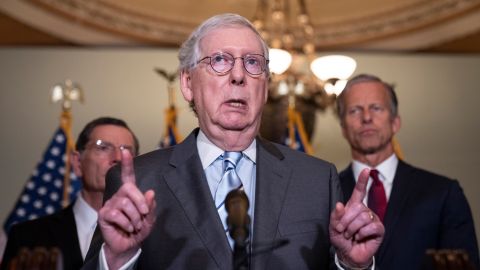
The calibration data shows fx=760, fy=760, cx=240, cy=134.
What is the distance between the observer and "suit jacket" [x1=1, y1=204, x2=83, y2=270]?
3.11 metres

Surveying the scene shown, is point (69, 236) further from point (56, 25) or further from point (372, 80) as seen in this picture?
point (56, 25)

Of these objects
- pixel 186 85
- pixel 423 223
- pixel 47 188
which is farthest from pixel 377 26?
pixel 186 85

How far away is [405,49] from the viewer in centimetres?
812

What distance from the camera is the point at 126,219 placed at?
1870mm

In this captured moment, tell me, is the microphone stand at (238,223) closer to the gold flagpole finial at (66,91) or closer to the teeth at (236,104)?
the teeth at (236,104)

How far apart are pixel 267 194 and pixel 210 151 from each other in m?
0.24

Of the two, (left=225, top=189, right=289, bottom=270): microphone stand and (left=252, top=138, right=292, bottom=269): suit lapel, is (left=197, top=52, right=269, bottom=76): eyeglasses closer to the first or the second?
(left=252, top=138, right=292, bottom=269): suit lapel

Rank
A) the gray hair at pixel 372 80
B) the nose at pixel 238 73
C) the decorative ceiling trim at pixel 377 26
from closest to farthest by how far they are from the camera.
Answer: the nose at pixel 238 73
the gray hair at pixel 372 80
the decorative ceiling trim at pixel 377 26

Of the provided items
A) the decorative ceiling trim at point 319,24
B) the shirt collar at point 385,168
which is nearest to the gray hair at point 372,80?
the shirt collar at point 385,168

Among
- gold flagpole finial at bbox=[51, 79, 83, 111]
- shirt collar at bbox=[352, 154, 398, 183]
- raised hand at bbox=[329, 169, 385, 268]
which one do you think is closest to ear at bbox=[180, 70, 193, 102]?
raised hand at bbox=[329, 169, 385, 268]

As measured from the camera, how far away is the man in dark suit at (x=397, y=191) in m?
3.01

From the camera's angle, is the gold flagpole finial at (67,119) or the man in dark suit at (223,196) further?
the gold flagpole finial at (67,119)

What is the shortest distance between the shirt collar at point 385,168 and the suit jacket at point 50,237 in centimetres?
132

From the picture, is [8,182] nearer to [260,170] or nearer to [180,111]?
[180,111]
